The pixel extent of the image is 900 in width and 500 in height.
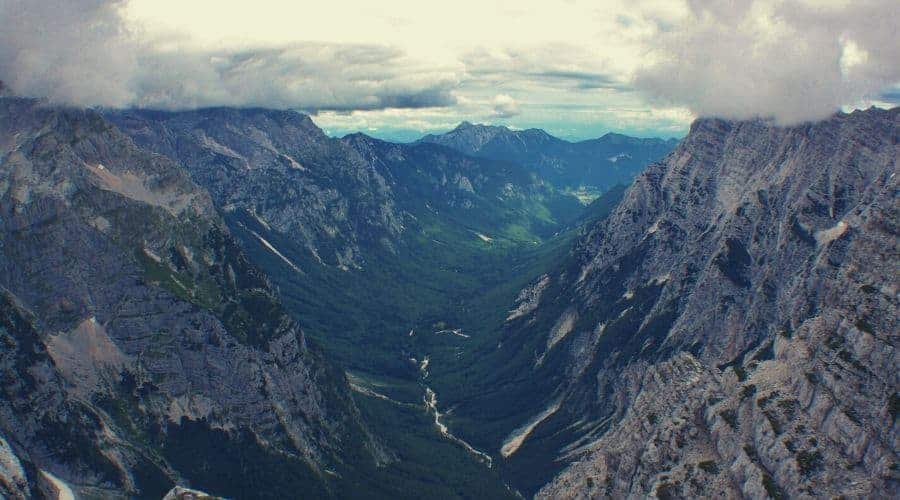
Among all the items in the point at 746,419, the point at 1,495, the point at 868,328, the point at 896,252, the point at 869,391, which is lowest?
the point at 1,495

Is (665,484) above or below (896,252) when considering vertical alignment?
below

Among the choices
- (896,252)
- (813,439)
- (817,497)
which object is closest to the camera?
(817,497)

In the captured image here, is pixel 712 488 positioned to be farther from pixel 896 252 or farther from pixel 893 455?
pixel 896 252

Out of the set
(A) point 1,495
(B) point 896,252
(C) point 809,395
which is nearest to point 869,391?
(C) point 809,395

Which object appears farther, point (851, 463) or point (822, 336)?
point (822, 336)

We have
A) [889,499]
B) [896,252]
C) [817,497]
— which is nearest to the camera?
[889,499]

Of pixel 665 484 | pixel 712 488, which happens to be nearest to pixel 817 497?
pixel 712 488

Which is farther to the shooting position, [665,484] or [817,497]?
[665,484]

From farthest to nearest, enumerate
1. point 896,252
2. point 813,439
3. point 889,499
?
point 896,252 < point 813,439 < point 889,499

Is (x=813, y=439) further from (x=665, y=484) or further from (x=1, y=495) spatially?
(x=1, y=495)
